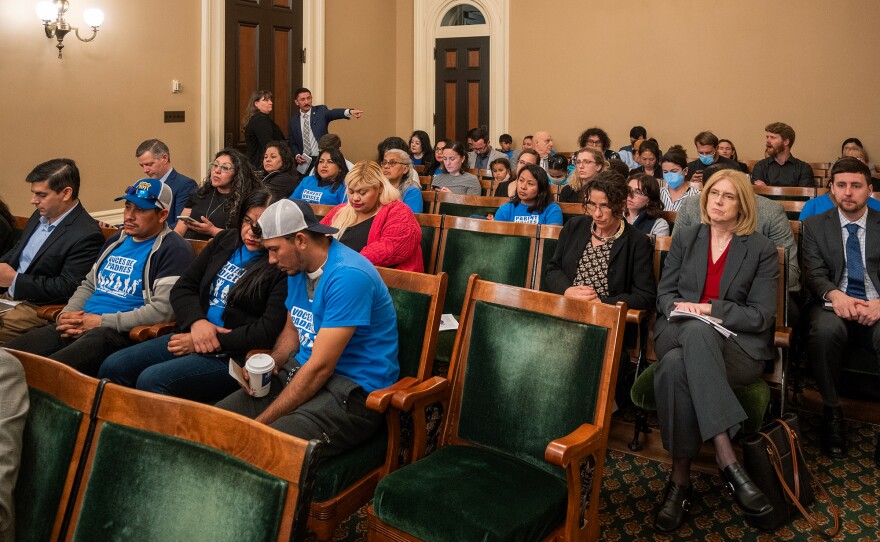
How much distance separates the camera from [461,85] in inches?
393

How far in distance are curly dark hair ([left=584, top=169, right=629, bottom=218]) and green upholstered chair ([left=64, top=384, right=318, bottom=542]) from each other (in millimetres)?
2390

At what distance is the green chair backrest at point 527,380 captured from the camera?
6.77 ft

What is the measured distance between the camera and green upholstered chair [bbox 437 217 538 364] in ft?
11.9

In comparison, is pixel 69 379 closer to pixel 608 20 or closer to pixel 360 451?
pixel 360 451

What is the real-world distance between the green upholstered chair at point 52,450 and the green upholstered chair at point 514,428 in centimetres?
73

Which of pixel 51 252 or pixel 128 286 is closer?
pixel 128 286

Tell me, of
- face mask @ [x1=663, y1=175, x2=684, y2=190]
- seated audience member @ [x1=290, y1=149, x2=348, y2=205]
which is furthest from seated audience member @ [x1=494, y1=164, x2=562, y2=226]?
seated audience member @ [x1=290, y1=149, x2=348, y2=205]

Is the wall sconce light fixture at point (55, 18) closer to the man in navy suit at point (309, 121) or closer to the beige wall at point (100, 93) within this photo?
the beige wall at point (100, 93)

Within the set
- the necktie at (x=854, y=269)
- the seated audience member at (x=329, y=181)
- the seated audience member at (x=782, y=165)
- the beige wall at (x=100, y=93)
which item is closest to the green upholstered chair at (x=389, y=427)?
the necktie at (x=854, y=269)

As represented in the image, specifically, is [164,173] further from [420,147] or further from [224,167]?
[420,147]

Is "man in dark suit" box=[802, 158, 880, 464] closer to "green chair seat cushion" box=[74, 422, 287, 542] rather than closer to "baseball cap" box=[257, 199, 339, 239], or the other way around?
"baseball cap" box=[257, 199, 339, 239]

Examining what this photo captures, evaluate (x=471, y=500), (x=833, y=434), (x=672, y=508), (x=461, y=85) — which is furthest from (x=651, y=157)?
(x=471, y=500)

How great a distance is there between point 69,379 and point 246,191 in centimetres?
284

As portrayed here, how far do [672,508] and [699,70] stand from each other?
7.23 m
